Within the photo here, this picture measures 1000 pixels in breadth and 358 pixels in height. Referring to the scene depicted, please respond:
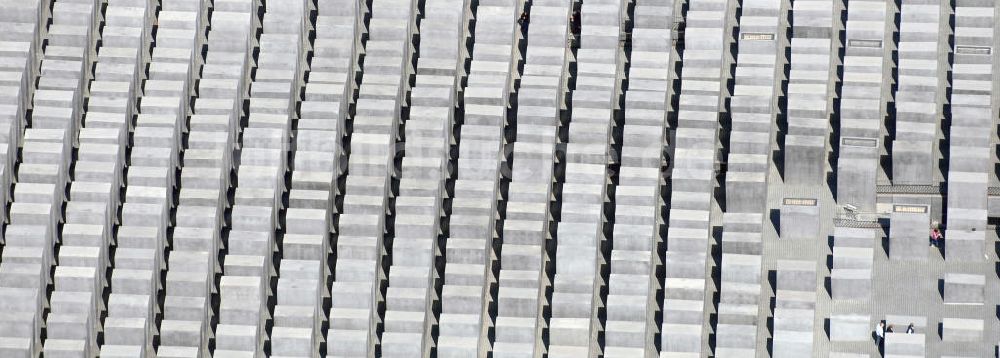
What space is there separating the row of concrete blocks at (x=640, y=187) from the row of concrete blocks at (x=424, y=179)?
8.22m

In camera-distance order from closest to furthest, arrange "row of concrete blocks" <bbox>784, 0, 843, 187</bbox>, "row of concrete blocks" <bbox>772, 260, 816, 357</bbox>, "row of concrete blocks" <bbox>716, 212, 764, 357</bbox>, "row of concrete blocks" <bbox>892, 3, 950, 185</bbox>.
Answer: "row of concrete blocks" <bbox>772, 260, 816, 357</bbox>, "row of concrete blocks" <bbox>716, 212, 764, 357</bbox>, "row of concrete blocks" <bbox>892, 3, 950, 185</bbox>, "row of concrete blocks" <bbox>784, 0, 843, 187</bbox>

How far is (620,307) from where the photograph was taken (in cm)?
11438

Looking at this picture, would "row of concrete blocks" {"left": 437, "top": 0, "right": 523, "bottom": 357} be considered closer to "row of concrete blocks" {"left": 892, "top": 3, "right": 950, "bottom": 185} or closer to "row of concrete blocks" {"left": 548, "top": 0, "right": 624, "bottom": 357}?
"row of concrete blocks" {"left": 548, "top": 0, "right": 624, "bottom": 357}

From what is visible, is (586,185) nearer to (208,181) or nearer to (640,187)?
(640,187)

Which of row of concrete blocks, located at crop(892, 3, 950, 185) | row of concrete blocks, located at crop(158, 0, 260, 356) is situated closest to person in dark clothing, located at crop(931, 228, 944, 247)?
row of concrete blocks, located at crop(892, 3, 950, 185)

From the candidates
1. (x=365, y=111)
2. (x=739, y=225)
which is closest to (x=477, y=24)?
(x=365, y=111)

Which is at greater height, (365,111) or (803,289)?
(365,111)

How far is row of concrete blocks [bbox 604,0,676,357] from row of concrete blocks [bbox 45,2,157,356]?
21.1m

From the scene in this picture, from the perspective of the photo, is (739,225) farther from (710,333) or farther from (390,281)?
(390,281)

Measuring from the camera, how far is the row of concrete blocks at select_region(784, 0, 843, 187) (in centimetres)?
11744

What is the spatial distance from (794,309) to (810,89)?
36.6 ft

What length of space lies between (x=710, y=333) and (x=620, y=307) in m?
4.30

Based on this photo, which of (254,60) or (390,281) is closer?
(390,281)

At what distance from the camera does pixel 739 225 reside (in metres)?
116
